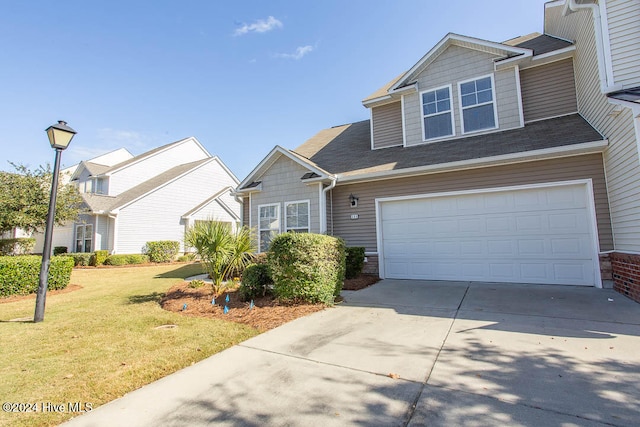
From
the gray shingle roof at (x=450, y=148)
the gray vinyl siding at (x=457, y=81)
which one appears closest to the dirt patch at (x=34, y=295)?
the gray shingle roof at (x=450, y=148)

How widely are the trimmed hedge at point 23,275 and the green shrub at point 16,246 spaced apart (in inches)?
587

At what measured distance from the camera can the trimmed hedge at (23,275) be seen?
823cm

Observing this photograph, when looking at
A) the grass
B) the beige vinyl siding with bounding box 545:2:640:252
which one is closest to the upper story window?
the beige vinyl siding with bounding box 545:2:640:252

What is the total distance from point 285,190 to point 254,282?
4.49 metres

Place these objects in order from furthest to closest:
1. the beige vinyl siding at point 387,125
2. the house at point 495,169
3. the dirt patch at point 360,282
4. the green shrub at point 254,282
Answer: the beige vinyl siding at point 387,125
the dirt patch at point 360,282
the green shrub at point 254,282
the house at point 495,169

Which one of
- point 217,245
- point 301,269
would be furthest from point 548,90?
point 217,245

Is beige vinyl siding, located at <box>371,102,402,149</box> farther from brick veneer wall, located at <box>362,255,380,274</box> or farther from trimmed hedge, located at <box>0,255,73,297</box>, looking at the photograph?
Answer: trimmed hedge, located at <box>0,255,73,297</box>

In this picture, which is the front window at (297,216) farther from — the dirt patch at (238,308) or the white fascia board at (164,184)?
the white fascia board at (164,184)

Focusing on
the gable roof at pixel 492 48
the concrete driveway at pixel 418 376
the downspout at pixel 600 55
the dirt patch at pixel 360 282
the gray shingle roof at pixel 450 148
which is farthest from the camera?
the gable roof at pixel 492 48

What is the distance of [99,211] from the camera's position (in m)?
Answer: 17.0

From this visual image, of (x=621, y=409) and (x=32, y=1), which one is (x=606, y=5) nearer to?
(x=621, y=409)

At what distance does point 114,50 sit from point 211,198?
11254mm

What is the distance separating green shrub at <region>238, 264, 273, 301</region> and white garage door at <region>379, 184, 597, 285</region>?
396 cm

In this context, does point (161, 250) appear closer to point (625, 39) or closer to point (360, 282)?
point (360, 282)
